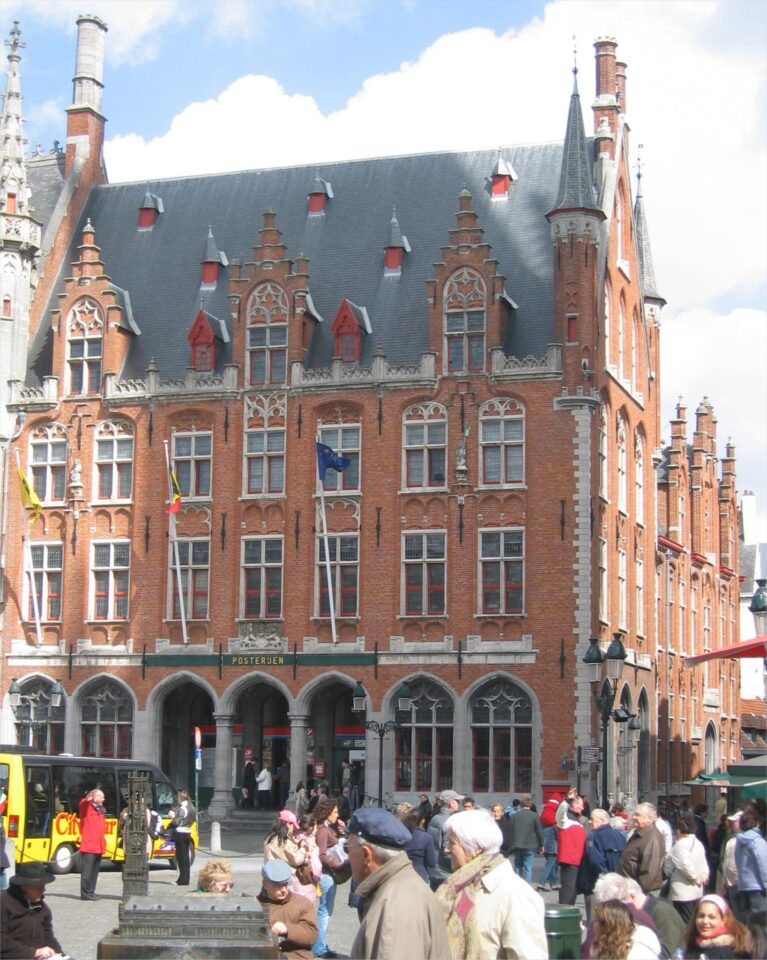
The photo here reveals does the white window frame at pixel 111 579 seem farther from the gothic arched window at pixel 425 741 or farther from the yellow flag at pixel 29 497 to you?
the gothic arched window at pixel 425 741

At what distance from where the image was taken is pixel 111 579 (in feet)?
136

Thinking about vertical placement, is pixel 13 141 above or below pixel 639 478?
above

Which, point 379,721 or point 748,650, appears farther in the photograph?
point 379,721

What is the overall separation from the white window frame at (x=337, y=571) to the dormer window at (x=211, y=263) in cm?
871

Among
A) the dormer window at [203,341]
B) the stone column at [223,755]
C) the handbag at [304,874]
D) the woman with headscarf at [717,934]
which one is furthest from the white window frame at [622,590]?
the woman with headscarf at [717,934]

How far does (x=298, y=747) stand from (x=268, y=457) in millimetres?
7394

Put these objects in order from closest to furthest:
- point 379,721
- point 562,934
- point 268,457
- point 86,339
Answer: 1. point 562,934
2. point 379,721
3. point 268,457
4. point 86,339

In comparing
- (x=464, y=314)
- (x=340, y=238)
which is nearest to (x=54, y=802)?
(x=464, y=314)

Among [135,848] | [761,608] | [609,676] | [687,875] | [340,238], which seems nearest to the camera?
[687,875]

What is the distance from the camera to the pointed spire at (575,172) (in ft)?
127

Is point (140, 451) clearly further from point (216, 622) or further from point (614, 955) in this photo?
point (614, 955)

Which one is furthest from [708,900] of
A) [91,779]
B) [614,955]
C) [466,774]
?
[466,774]

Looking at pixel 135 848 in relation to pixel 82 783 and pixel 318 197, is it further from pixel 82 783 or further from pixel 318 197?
pixel 318 197

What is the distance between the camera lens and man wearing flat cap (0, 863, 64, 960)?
1012 cm
